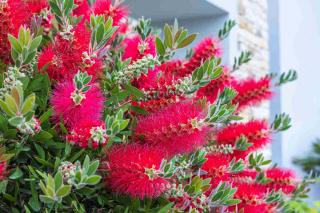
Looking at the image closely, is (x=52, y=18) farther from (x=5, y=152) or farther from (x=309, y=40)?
(x=309, y=40)

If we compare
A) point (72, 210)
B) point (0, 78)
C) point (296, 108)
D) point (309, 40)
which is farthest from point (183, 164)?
point (309, 40)

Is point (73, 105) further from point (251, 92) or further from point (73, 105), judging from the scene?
point (251, 92)

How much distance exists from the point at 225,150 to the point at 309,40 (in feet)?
13.7

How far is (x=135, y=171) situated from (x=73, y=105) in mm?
121

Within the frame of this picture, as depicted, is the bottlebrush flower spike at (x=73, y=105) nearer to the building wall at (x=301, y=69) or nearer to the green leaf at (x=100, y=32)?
the green leaf at (x=100, y=32)

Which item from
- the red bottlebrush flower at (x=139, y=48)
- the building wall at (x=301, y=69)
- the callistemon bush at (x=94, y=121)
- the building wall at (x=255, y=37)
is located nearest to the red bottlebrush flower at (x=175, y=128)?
the callistemon bush at (x=94, y=121)

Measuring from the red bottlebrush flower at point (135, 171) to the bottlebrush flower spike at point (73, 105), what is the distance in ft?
0.22

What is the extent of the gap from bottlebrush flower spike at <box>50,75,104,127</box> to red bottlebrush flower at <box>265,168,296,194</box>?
0.58 meters

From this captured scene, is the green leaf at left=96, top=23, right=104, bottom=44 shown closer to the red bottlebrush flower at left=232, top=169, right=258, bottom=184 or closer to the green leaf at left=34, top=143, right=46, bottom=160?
the green leaf at left=34, top=143, right=46, bottom=160

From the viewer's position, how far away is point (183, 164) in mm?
823

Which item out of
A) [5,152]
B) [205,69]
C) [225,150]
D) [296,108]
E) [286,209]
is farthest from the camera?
[296,108]

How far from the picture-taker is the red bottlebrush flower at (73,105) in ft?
2.30

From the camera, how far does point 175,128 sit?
29.6 inches

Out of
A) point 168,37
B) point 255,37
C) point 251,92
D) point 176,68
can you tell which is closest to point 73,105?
point 168,37
